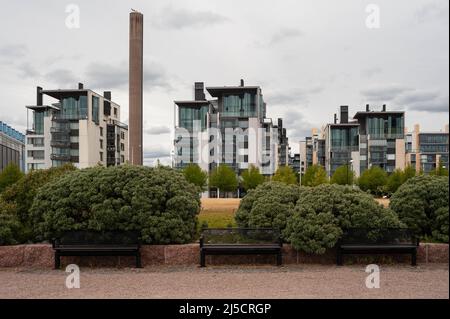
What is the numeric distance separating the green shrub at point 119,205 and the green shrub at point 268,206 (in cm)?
160

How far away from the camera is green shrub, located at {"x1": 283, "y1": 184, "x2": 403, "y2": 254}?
39.5ft

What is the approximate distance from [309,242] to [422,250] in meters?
2.86

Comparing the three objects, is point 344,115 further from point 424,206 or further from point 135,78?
point 424,206

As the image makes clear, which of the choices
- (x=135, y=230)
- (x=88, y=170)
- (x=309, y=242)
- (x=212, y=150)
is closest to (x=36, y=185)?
(x=88, y=170)

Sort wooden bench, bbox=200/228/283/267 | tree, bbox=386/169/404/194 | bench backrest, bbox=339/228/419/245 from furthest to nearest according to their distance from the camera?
1. tree, bbox=386/169/404/194
2. bench backrest, bbox=339/228/419/245
3. wooden bench, bbox=200/228/283/267

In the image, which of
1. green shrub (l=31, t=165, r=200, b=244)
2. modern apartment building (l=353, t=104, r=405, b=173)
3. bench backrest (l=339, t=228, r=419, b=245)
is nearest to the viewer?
bench backrest (l=339, t=228, r=419, b=245)

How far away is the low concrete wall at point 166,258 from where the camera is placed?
12.4 m

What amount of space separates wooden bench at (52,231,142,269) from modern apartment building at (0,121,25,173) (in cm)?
7467

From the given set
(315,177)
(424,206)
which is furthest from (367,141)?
(424,206)

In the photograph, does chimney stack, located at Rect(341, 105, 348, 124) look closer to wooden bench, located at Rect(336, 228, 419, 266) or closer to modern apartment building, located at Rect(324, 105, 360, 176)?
modern apartment building, located at Rect(324, 105, 360, 176)

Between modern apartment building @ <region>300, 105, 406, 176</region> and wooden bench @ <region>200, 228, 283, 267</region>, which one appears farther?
modern apartment building @ <region>300, 105, 406, 176</region>

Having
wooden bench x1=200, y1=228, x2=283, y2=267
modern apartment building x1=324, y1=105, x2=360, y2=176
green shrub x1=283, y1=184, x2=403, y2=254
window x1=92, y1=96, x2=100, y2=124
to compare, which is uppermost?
window x1=92, y1=96, x2=100, y2=124

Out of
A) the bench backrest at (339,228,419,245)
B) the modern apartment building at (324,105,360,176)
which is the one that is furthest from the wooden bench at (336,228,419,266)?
the modern apartment building at (324,105,360,176)

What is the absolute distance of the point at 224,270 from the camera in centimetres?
1159
